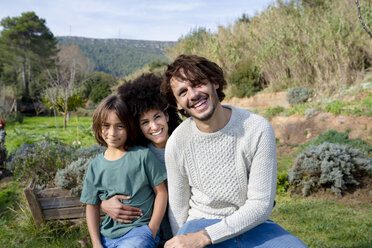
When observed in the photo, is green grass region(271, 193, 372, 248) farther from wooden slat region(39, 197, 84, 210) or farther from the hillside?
the hillside

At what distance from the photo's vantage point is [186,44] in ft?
53.5

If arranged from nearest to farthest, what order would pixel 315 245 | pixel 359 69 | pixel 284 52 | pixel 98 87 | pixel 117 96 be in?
pixel 117 96
pixel 315 245
pixel 359 69
pixel 284 52
pixel 98 87

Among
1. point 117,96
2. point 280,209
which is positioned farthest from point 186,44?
point 117,96

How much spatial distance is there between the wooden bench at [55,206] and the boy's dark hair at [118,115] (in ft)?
4.66

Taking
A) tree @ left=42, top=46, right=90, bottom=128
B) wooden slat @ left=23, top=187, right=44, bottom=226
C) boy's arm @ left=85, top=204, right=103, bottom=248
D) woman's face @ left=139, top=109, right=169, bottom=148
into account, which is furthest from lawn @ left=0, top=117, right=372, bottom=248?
tree @ left=42, top=46, right=90, bottom=128

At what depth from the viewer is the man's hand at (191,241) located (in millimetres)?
1441

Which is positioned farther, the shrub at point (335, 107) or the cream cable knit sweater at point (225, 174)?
the shrub at point (335, 107)

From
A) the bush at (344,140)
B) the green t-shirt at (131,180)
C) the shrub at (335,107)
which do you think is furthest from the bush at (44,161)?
the shrub at (335,107)

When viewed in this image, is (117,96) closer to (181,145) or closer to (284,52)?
(181,145)

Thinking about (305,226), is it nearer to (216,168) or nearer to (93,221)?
(216,168)

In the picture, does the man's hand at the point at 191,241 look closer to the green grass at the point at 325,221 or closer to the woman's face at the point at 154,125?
the woman's face at the point at 154,125

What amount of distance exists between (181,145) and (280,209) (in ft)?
8.34

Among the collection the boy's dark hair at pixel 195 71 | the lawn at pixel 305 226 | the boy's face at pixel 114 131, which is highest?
the boy's dark hair at pixel 195 71

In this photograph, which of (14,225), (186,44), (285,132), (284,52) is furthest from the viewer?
(186,44)
